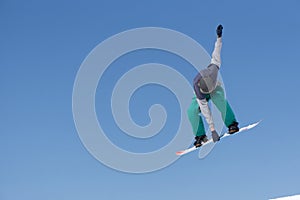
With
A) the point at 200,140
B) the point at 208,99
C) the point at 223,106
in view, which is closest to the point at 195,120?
the point at 200,140

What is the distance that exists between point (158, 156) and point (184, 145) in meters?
0.78

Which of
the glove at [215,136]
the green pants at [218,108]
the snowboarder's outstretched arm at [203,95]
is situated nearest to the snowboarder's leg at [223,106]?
the green pants at [218,108]

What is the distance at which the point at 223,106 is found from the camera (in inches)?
420

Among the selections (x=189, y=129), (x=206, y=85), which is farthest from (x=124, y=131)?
(x=206, y=85)

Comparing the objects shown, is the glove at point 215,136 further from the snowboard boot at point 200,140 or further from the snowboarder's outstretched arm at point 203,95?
the snowboard boot at point 200,140

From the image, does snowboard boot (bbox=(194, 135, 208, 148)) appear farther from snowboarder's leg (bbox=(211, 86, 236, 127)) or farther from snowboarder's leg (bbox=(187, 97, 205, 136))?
snowboarder's leg (bbox=(211, 86, 236, 127))

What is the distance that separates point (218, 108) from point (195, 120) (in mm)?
789

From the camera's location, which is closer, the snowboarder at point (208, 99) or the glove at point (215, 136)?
the snowboarder at point (208, 99)

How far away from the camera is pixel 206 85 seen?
10008 millimetres

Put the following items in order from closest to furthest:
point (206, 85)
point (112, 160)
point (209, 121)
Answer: point (206, 85) < point (209, 121) < point (112, 160)

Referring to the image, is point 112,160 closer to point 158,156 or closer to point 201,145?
point 158,156

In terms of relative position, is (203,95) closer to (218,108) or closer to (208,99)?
(208,99)

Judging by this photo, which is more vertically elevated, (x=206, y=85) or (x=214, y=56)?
(x=214, y=56)

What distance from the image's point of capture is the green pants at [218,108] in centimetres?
1053
